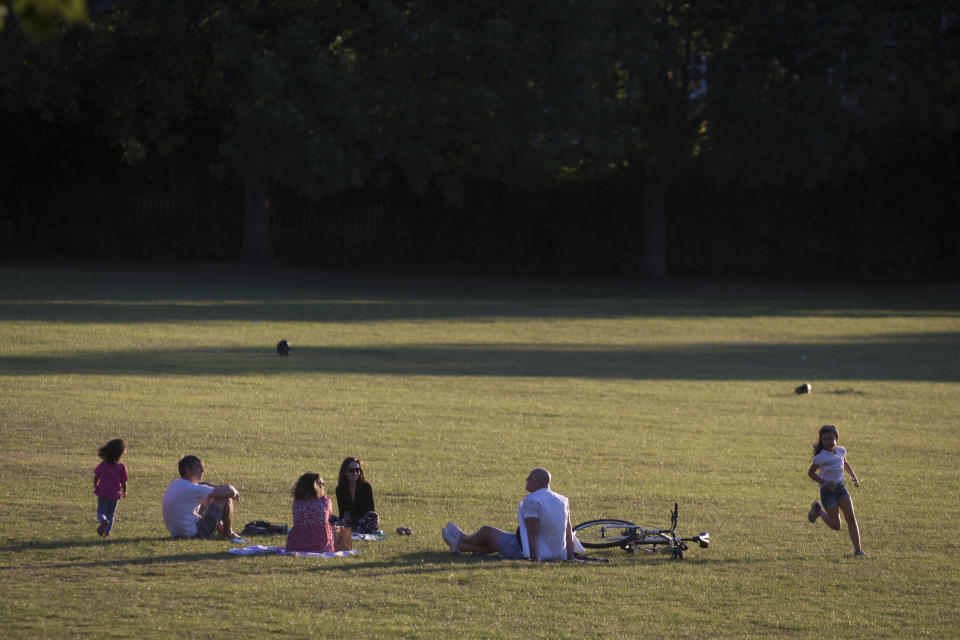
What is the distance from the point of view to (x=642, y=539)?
35.3 ft

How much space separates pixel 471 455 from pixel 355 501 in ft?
14.3

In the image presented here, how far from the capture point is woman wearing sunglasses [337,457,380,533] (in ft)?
36.0

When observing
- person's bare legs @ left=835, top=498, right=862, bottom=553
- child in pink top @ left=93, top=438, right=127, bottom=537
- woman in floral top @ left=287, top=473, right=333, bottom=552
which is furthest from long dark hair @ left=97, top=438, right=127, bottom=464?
person's bare legs @ left=835, top=498, right=862, bottom=553

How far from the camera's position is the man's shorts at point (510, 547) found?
10.4 metres

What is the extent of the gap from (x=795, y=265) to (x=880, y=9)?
10.2 m

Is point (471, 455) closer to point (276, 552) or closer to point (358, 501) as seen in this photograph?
point (358, 501)

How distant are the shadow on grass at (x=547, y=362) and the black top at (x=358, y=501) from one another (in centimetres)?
1105

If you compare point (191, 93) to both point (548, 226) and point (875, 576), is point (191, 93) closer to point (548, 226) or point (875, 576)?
point (548, 226)

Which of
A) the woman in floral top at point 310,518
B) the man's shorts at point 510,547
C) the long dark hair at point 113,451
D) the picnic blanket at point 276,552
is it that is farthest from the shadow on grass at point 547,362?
the man's shorts at point 510,547

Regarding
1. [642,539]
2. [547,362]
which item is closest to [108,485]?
[642,539]

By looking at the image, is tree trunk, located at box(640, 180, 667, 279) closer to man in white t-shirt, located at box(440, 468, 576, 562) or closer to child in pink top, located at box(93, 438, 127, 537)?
man in white t-shirt, located at box(440, 468, 576, 562)

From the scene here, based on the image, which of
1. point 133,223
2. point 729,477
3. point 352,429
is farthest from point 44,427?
point 133,223

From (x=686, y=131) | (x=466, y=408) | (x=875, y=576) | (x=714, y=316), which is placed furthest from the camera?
(x=686, y=131)

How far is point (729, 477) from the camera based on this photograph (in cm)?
1465
